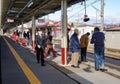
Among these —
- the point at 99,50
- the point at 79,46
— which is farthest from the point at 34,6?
the point at 99,50

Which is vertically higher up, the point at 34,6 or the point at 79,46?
the point at 34,6

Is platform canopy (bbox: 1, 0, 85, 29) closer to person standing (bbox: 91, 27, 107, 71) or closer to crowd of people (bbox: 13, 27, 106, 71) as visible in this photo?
crowd of people (bbox: 13, 27, 106, 71)

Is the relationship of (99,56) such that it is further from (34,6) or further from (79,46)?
(34,6)

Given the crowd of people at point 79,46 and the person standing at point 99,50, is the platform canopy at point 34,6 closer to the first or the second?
the crowd of people at point 79,46

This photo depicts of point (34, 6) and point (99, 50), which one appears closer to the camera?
point (99, 50)

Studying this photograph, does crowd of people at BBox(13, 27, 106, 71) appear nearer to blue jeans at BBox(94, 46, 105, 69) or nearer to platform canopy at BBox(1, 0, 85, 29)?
blue jeans at BBox(94, 46, 105, 69)

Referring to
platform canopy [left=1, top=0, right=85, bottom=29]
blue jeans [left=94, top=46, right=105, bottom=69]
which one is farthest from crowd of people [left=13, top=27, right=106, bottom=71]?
platform canopy [left=1, top=0, right=85, bottom=29]

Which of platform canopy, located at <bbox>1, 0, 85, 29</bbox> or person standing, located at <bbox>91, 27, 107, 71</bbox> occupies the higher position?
platform canopy, located at <bbox>1, 0, 85, 29</bbox>

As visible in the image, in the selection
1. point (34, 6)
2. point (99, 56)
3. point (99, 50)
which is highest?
point (34, 6)

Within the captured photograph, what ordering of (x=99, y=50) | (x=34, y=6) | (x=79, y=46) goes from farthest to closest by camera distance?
(x=34, y=6) < (x=79, y=46) < (x=99, y=50)

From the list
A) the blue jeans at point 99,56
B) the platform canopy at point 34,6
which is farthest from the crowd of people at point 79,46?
the platform canopy at point 34,6

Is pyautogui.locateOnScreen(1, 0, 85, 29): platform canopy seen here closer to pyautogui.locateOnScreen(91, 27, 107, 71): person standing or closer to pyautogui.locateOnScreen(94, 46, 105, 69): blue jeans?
pyautogui.locateOnScreen(91, 27, 107, 71): person standing

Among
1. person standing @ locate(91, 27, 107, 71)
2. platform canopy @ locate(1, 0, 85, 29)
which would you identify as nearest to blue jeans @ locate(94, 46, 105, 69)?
person standing @ locate(91, 27, 107, 71)

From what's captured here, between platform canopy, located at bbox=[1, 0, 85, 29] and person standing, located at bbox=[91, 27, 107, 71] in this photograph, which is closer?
person standing, located at bbox=[91, 27, 107, 71]
